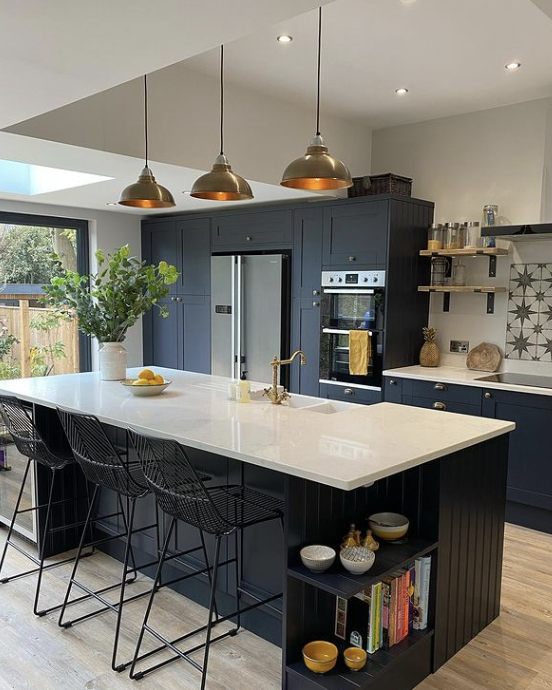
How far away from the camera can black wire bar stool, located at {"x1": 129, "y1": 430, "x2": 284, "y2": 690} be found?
233 cm

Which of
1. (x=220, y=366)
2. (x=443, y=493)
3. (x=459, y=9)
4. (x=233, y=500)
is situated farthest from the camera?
(x=220, y=366)

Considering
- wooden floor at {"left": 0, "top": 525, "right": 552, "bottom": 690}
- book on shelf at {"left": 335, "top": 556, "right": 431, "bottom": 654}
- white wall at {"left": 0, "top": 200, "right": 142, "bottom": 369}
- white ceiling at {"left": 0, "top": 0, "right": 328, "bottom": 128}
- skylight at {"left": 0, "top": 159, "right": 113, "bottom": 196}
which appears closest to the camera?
white ceiling at {"left": 0, "top": 0, "right": 328, "bottom": 128}

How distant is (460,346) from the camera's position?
4.89 metres

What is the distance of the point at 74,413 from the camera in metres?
2.86

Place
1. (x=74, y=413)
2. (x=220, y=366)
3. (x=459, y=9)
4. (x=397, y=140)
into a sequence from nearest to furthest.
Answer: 1. (x=74, y=413)
2. (x=459, y=9)
3. (x=397, y=140)
4. (x=220, y=366)

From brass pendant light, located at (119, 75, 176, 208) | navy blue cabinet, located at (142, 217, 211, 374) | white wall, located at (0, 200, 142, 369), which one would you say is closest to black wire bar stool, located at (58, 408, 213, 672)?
brass pendant light, located at (119, 75, 176, 208)

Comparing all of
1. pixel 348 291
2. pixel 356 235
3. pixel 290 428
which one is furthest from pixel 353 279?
pixel 290 428

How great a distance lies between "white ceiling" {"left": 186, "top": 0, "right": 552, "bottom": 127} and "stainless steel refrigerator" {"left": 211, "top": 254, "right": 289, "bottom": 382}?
1.42m

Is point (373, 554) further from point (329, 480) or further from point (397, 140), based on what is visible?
point (397, 140)

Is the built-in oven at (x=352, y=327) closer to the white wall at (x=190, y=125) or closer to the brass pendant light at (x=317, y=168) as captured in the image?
the white wall at (x=190, y=125)

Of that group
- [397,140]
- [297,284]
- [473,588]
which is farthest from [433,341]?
[473,588]

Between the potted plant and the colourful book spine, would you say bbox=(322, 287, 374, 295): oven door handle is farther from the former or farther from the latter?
the colourful book spine

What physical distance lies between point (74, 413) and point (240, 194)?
4.17 feet

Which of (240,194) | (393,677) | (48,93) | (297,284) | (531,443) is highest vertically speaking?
(48,93)
